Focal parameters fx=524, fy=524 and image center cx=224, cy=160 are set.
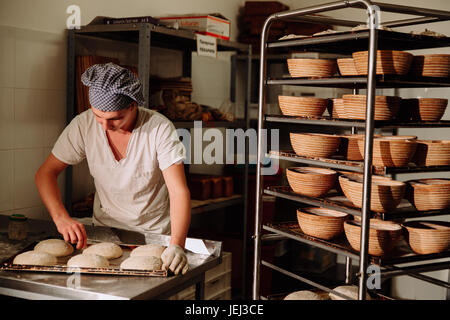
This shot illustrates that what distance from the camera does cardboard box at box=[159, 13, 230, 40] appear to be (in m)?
3.43

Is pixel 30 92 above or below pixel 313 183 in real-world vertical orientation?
above

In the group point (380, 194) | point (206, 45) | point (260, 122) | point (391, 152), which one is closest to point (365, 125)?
point (391, 152)

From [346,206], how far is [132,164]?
3.16ft

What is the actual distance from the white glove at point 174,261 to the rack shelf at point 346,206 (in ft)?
1.93

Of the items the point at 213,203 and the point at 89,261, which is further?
the point at 213,203

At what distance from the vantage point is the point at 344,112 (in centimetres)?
217

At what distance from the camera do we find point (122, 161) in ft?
7.75

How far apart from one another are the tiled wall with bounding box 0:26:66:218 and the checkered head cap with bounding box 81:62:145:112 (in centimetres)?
77

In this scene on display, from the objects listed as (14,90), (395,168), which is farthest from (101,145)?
(395,168)

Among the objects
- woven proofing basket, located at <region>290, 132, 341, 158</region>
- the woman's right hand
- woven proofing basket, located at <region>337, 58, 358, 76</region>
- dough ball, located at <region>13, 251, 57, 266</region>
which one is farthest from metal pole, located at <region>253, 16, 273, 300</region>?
dough ball, located at <region>13, 251, 57, 266</region>

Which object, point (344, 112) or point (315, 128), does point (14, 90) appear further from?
point (315, 128)

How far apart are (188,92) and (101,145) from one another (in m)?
1.32

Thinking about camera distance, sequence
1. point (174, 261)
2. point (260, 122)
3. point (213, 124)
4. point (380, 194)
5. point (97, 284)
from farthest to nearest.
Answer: point (213, 124) → point (260, 122) → point (380, 194) → point (174, 261) → point (97, 284)

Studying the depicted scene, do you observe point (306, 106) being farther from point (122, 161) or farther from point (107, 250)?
point (107, 250)
